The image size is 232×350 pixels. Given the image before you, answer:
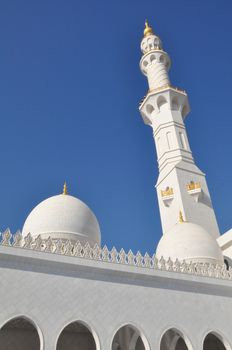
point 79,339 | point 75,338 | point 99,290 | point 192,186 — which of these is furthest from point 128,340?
point 192,186

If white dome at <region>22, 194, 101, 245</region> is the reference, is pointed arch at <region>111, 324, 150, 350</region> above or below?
below

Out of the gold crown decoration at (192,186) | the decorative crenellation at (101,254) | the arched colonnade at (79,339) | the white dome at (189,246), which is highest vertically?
the gold crown decoration at (192,186)

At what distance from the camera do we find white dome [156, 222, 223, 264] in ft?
50.2

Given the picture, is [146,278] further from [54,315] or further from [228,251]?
[228,251]

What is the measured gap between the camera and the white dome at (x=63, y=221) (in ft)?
47.5

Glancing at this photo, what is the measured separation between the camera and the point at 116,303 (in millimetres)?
10680

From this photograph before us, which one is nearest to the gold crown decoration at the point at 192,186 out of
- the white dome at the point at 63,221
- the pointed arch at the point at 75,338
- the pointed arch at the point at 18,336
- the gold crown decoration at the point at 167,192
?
the gold crown decoration at the point at 167,192

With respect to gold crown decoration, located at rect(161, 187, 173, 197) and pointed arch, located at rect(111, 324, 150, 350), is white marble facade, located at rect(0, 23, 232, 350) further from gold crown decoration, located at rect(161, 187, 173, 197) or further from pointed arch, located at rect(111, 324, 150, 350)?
gold crown decoration, located at rect(161, 187, 173, 197)

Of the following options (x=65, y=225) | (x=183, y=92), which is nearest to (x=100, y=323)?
(x=65, y=225)

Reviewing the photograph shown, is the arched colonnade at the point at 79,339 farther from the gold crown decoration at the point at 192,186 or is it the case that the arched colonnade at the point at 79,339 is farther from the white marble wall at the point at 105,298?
the gold crown decoration at the point at 192,186

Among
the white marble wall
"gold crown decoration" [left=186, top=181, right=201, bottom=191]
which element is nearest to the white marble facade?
the white marble wall

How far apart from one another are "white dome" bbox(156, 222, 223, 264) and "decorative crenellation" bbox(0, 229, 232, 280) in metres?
1.32

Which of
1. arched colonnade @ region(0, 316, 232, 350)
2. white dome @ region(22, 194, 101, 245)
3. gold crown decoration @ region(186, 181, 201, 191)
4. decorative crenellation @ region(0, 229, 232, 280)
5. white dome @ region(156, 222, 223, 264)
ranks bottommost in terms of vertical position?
arched colonnade @ region(0, 316, 232, 350)

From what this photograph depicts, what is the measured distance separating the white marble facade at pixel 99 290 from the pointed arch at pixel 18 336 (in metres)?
0.03
